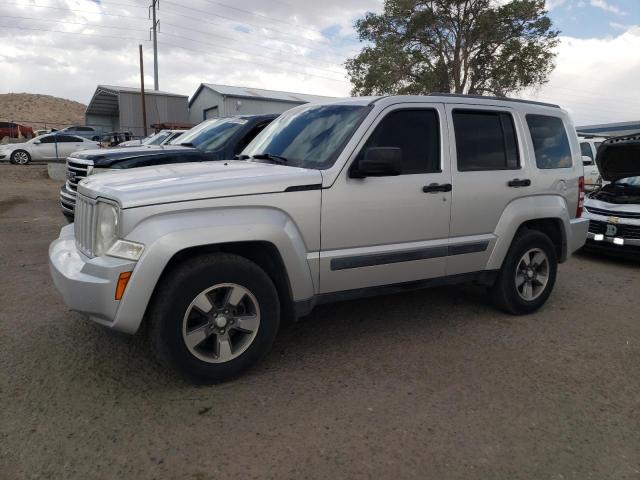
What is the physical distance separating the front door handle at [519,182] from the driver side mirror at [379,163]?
1.39 meters

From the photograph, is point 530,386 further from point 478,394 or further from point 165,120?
point 165,120

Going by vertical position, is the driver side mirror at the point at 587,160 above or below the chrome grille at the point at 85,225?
above

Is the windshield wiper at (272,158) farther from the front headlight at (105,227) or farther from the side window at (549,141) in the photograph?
the side window at (549,141)

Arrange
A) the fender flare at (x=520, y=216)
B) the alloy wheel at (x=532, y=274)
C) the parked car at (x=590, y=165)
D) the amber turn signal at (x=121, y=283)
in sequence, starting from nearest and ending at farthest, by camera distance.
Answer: the amber turn signal at (x=121, y=283) < the fender flare at (x=520, y=216) < the alloy wheel at (x=532, y=274) < the parked car at (x=590, y=165)

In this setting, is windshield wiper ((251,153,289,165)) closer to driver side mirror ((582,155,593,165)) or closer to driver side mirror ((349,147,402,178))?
driver side mirror ((349,147,402,178))

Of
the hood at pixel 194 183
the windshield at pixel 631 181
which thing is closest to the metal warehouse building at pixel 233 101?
the windshield at pixel 631 181

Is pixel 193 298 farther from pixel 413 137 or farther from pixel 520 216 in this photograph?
pixel 520 216

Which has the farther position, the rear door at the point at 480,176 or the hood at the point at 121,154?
the hood at the point at 121,154

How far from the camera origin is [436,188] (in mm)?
3992

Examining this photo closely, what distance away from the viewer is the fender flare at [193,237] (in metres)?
2.93

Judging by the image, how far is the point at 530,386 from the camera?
3.37 metres

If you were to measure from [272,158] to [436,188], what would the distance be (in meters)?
1.32

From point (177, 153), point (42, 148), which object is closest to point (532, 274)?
point (177, 153)

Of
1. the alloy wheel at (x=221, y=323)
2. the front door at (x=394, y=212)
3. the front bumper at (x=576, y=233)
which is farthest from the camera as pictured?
the front bumper at (x=576, y=233)
